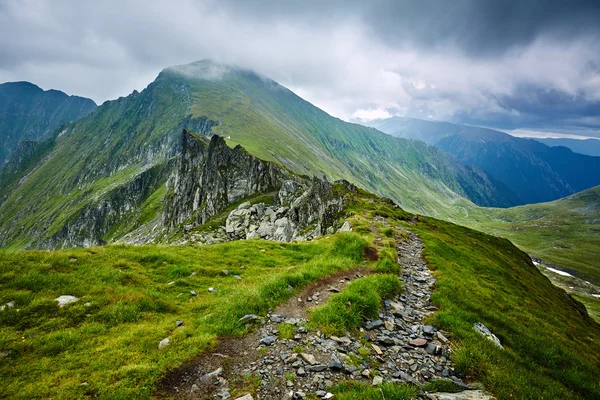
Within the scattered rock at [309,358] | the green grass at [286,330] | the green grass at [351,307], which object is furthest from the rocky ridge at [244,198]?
the scattered rock at [309,358]

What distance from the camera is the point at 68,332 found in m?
9.08

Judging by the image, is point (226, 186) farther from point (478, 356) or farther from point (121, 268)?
point (478, 356)

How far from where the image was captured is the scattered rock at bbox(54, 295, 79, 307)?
34.5ft

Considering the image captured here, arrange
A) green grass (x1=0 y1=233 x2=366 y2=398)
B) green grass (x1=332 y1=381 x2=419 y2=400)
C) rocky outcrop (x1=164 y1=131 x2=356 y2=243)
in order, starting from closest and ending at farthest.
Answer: green grass (x1=332 y1=381 x2=419 y2=400), green grass (x1=0 y1=233 x2=366 y2=398), rocky outcrop (x1=164 y1=131 x2=356 y2=243)

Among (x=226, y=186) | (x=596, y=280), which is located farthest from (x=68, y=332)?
(x=596, y=280)

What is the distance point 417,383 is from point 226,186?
107607mm

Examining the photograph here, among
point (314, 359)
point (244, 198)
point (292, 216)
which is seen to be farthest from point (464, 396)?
point (244, 198)

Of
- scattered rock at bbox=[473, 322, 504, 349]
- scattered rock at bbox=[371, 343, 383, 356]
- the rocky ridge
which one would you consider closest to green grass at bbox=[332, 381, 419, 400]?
scattered rock at bbox=[371, 343, 383, 356]

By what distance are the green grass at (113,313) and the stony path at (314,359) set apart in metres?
0.78

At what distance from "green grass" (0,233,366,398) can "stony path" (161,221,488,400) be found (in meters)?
0.78

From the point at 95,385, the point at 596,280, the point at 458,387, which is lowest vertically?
the point at 596,280

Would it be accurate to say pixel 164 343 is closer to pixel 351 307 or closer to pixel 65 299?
pixel 65 299

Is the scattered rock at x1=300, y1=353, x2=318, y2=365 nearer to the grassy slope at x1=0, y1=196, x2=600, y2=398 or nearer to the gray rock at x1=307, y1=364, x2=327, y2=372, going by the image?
the gray rock at x1=307, y1=364, x2=327, y2=372

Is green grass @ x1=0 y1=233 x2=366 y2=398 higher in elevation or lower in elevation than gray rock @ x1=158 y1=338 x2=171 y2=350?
higher
